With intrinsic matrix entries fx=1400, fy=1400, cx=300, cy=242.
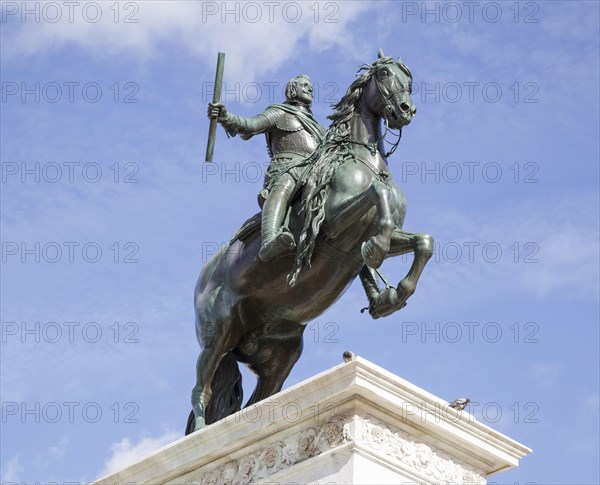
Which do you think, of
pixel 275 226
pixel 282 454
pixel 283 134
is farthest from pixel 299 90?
→ pixel 282 454

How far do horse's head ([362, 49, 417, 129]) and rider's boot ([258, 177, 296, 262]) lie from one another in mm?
941

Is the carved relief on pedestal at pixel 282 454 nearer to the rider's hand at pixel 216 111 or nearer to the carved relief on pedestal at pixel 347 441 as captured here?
the carved relief on pedestal at pixel 347 441

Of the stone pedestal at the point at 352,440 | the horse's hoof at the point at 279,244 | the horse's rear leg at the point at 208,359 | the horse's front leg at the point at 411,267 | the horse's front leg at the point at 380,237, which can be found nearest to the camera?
the stone pedestal at the point at 352,440

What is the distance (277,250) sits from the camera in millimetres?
10906

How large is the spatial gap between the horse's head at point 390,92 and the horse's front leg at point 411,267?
1136 millimetres

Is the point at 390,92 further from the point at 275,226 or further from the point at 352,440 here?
the point at 352,440

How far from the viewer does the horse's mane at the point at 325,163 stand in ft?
35.7

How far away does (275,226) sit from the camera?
11055 mm

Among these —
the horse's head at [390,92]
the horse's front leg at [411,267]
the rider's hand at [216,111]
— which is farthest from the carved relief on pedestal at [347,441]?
the rider's hand at [216,111]

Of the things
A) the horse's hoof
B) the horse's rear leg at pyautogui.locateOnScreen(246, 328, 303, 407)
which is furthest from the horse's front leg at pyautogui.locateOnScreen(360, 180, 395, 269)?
the horse's rear leg at pyautogui.locateOnScreen(246, 328, 303, 407)

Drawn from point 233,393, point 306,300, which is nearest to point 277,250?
point 306,300

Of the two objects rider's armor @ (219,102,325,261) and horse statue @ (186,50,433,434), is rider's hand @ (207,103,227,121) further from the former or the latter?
horse statue @ (186,50,433,434)

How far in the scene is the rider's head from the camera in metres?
12.6

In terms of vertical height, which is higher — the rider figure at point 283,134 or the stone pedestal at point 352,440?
the rider figure at point 283,134
